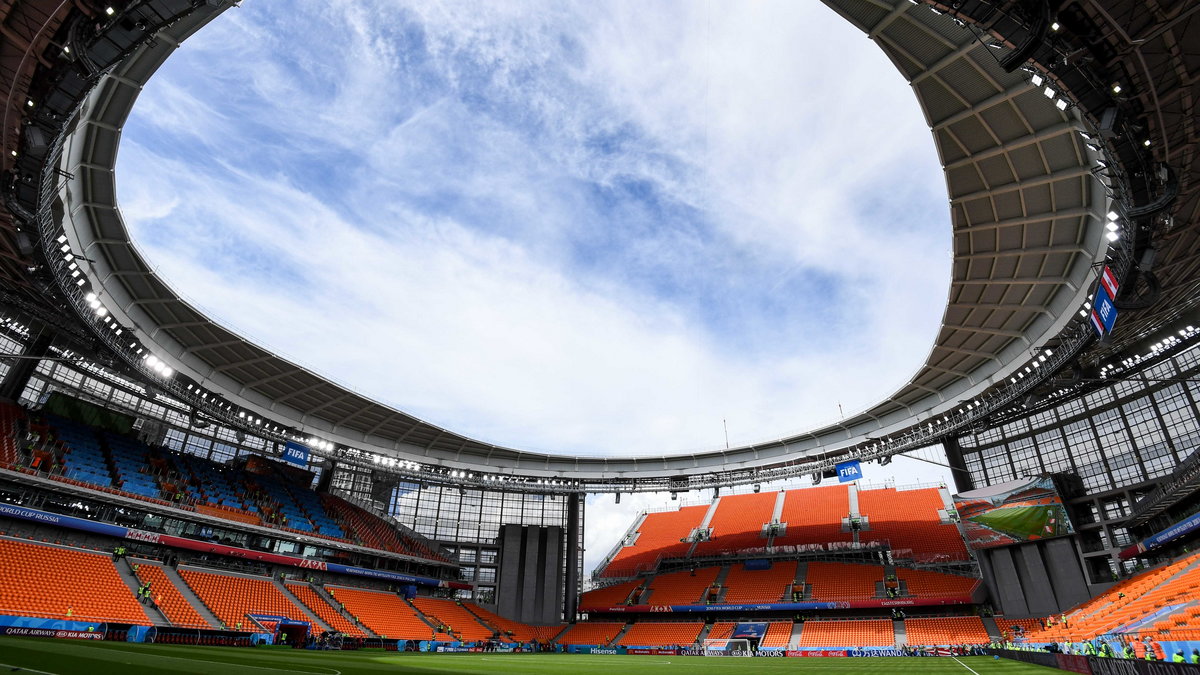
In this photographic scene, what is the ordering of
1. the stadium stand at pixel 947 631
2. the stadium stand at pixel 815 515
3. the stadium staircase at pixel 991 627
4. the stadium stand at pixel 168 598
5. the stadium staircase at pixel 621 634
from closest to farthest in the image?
1. the stadium stand at pixel 168 598
2. the stadium staircase at pixel 991 627
3. the stadium stand at pixel 947 631
4. the stadium staircase at pixel 621 634
5. the stadium stand at pixel 815 515

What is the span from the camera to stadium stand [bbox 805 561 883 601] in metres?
45.4

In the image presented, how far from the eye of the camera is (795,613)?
156 ft

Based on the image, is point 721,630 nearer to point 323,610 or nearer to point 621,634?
point 621,634

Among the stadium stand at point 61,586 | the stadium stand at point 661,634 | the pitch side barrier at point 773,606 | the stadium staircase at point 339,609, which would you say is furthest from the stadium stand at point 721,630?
the stadium stand at point 61,586

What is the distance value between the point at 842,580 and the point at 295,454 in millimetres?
42197

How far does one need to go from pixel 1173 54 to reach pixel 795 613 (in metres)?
44.3

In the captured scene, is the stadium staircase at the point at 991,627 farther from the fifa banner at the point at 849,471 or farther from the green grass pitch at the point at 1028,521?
the fifa banner at the point at 849,471

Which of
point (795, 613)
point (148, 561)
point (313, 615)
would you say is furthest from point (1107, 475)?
point (148, 561)

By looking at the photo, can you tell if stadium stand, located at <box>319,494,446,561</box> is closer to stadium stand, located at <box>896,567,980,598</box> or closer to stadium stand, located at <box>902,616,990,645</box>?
stadium stand, located at <box>902,616,990,645</box>

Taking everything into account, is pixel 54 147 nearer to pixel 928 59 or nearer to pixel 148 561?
pixel 928 59

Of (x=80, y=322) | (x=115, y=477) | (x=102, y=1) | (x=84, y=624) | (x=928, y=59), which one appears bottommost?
(x=84, y=624)

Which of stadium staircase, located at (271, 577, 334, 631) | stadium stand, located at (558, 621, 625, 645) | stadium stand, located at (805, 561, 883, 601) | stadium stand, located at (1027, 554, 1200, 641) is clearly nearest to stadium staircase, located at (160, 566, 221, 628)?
stadium staircase, located at (271, 577, 334, 631)

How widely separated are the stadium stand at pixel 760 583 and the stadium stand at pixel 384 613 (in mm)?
23693

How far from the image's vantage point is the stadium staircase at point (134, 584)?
1154 inches
